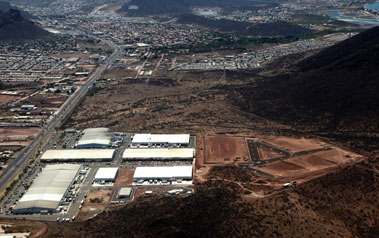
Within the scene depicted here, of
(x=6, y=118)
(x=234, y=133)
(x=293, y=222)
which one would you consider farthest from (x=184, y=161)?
(x=6, y=118)

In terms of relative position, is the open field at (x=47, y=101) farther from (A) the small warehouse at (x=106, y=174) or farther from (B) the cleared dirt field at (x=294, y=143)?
(B) the cleared dirt field at (x=294, y=143)

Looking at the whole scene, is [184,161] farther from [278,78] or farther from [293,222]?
[278,78]

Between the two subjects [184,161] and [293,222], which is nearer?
[293,222]

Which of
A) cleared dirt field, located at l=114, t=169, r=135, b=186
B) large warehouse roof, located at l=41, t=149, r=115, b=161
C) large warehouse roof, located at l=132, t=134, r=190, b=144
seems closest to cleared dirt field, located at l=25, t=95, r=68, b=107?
large warehouse roof, located at l=41, t=149, r=115, b=161

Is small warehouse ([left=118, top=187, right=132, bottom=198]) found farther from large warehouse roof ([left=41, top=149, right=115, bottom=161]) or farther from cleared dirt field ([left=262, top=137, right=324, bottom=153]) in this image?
cleared dirt field ([left=262, top=137, right=324, bottom=153])

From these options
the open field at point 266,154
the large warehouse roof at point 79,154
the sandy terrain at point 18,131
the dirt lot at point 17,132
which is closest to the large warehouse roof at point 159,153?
the large warehouse roof at point 79,154
